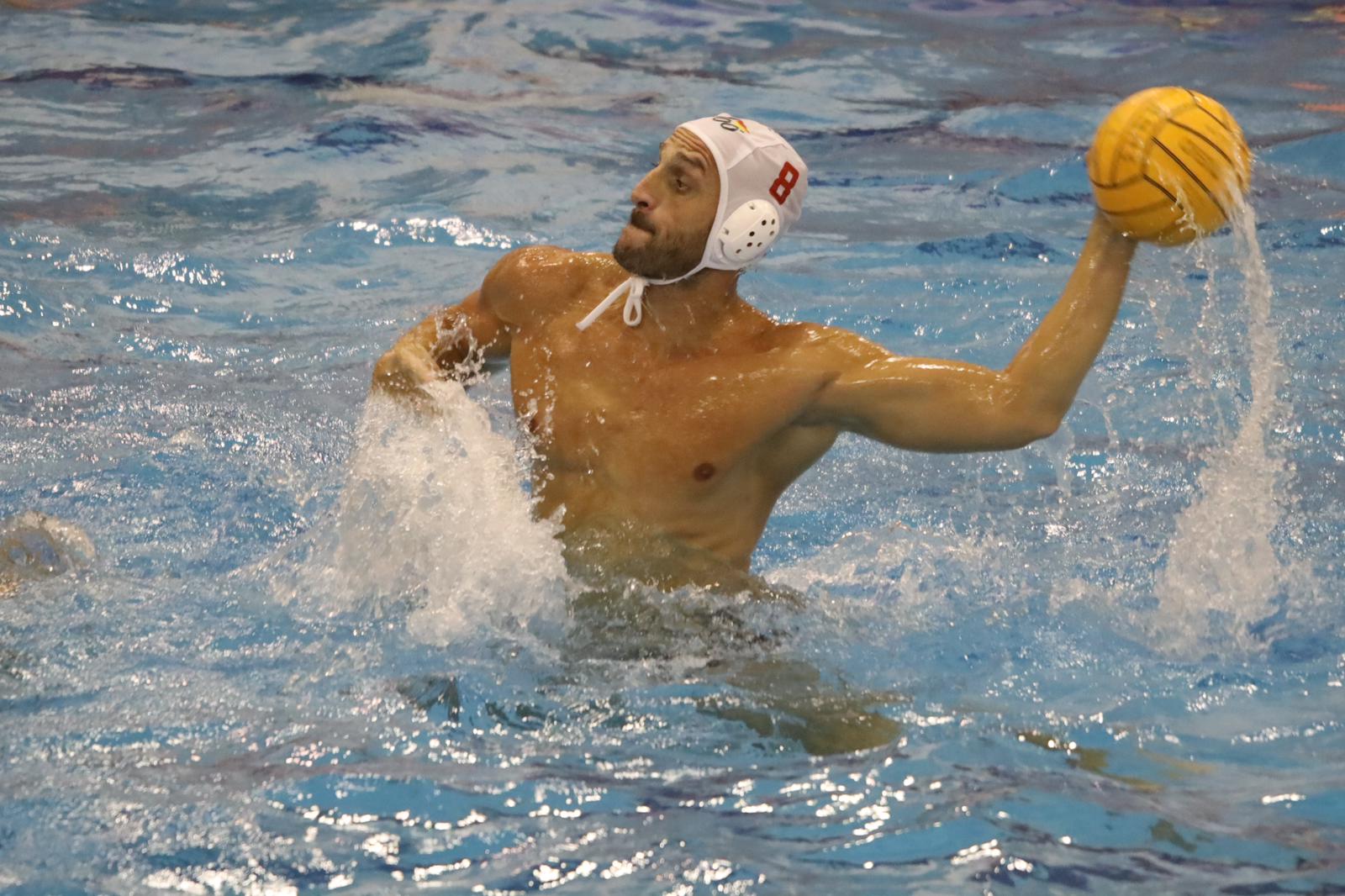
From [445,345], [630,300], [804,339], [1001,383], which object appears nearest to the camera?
[1001,383]

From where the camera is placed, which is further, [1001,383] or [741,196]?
[741,196]

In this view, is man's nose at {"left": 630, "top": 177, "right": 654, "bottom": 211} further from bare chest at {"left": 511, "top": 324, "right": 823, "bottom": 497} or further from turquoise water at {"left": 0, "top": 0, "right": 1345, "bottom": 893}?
turquoise water at {"left": 0, "top": 0, "right": 1345, "bottom": 893}

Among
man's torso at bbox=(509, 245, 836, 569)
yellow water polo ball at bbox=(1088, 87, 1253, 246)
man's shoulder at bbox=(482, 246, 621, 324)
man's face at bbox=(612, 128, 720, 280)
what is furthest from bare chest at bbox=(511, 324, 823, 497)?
yellow water polo ball at bbox=(1088, 87, 1253, 246)

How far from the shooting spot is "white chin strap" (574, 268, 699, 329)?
3.36 m

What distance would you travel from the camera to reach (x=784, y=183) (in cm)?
339

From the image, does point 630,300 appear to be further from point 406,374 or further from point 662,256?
point 406,374

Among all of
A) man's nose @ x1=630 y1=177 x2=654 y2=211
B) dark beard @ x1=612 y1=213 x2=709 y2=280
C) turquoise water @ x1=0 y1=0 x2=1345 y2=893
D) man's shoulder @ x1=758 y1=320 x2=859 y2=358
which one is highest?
man's nose @ x1=630 y1=177 x2=654 y2=211

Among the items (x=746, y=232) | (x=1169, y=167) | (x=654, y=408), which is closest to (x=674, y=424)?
(x=654, y=408)

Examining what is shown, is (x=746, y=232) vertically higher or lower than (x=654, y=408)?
higher

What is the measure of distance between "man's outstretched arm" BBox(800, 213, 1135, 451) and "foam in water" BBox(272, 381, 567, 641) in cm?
75

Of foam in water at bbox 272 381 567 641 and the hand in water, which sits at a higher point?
the hand in water

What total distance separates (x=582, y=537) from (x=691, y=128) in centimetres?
90

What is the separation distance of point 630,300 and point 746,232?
292 mm

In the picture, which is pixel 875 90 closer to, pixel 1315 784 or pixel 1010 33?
pixel 1010 33
